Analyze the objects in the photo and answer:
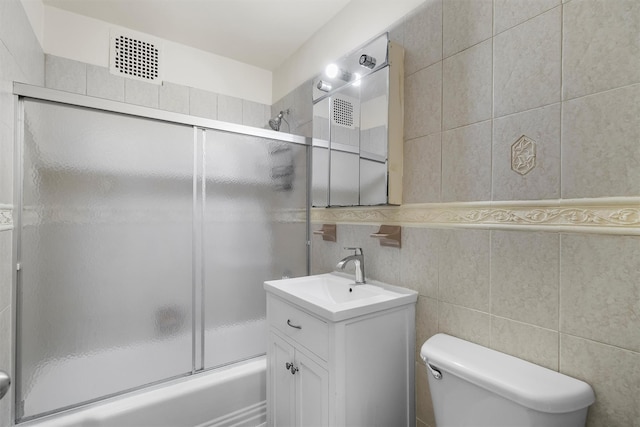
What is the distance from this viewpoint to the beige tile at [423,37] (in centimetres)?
121

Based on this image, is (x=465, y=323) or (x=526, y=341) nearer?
(x=526, y=341)

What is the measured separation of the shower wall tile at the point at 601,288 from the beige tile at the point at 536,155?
0.54 ft

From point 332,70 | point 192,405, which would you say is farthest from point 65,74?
point 192,405

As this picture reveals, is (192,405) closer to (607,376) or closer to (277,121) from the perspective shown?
(607,376)

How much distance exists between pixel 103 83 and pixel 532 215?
2393 millimetres

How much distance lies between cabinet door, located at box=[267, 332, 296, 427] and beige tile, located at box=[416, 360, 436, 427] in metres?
0.52

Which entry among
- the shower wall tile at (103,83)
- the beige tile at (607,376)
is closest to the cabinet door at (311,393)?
the beige tile at (607,376)

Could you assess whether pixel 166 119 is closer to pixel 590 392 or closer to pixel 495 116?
pixel 495 116

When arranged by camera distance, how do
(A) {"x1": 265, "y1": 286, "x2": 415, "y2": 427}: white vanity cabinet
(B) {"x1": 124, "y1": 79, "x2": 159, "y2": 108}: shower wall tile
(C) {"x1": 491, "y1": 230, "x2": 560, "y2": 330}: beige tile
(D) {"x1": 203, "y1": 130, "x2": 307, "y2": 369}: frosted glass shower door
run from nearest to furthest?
(C) {"x1": 491, "y1": 230, "x2": 560, "y2": 330}: beige tile
(A) {"x1": 265, "y1": 286, "x2": 415, "y2": 427}: white vanity cabinet
(D) {"x1": 203, "y1": 130, "x2": 307, "y2": 369}: frosted glass shower door
(B) {"x1": 124, "y1": 79, "x2": 159, "y2": 108}: shower wall tile

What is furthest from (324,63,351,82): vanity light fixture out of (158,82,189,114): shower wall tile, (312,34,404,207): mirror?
(158,82,189,114): shower wall tile

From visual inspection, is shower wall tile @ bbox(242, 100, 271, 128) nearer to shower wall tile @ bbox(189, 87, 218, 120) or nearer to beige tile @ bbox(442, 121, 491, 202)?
shower wall tile @ bbox(189, 87, 218, 120)

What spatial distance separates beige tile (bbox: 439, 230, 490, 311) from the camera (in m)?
1.05

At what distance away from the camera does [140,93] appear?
6.61 feet

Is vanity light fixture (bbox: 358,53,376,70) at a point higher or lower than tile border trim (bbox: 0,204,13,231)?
higher
